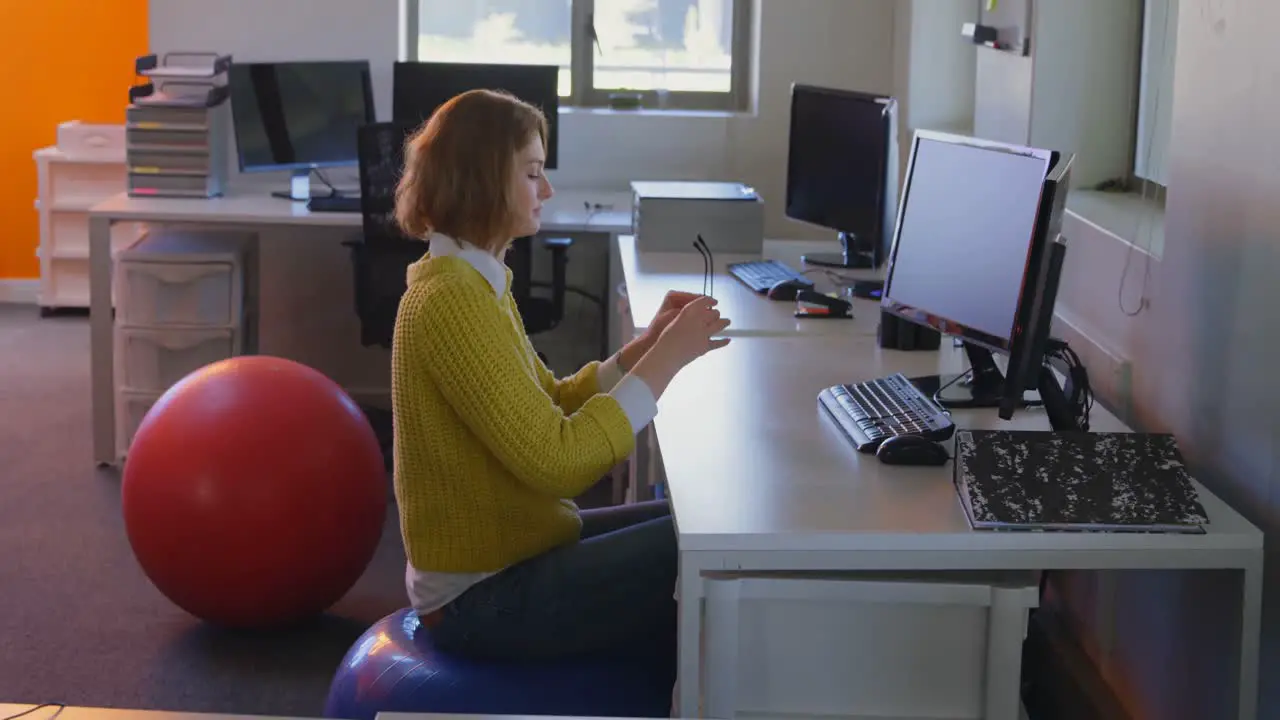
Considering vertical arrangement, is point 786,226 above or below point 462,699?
above

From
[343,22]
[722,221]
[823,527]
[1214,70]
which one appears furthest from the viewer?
[343,22]

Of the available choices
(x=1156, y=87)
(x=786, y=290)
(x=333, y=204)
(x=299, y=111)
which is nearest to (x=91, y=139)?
(x=299, y=111)

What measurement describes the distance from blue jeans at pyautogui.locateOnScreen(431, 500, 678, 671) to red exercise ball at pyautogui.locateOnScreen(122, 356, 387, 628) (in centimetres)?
101

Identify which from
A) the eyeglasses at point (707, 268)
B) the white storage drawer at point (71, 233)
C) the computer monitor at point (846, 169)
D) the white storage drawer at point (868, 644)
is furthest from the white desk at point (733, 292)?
the white storage drawer at point (71, 233)

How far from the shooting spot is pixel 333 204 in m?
4.68

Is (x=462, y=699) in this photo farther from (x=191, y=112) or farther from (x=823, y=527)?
(x=191, y=112)

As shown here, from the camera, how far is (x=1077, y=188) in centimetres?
343

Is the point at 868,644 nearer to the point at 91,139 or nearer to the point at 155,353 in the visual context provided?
the point at 155,353

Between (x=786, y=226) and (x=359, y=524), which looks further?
(x=786, y=226)

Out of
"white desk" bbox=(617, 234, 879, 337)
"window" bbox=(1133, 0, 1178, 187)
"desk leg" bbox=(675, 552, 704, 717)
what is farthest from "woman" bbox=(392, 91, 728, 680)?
"window" bbox=(1133, 0, 1178, 187)

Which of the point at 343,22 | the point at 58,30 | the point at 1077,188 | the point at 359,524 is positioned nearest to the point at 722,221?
the point at 1077,188

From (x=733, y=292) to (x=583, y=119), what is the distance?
1740 mm

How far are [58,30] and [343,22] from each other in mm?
2064

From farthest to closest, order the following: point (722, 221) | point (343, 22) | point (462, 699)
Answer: point (343, 22)
point (722, 221)
point (462, 699)
